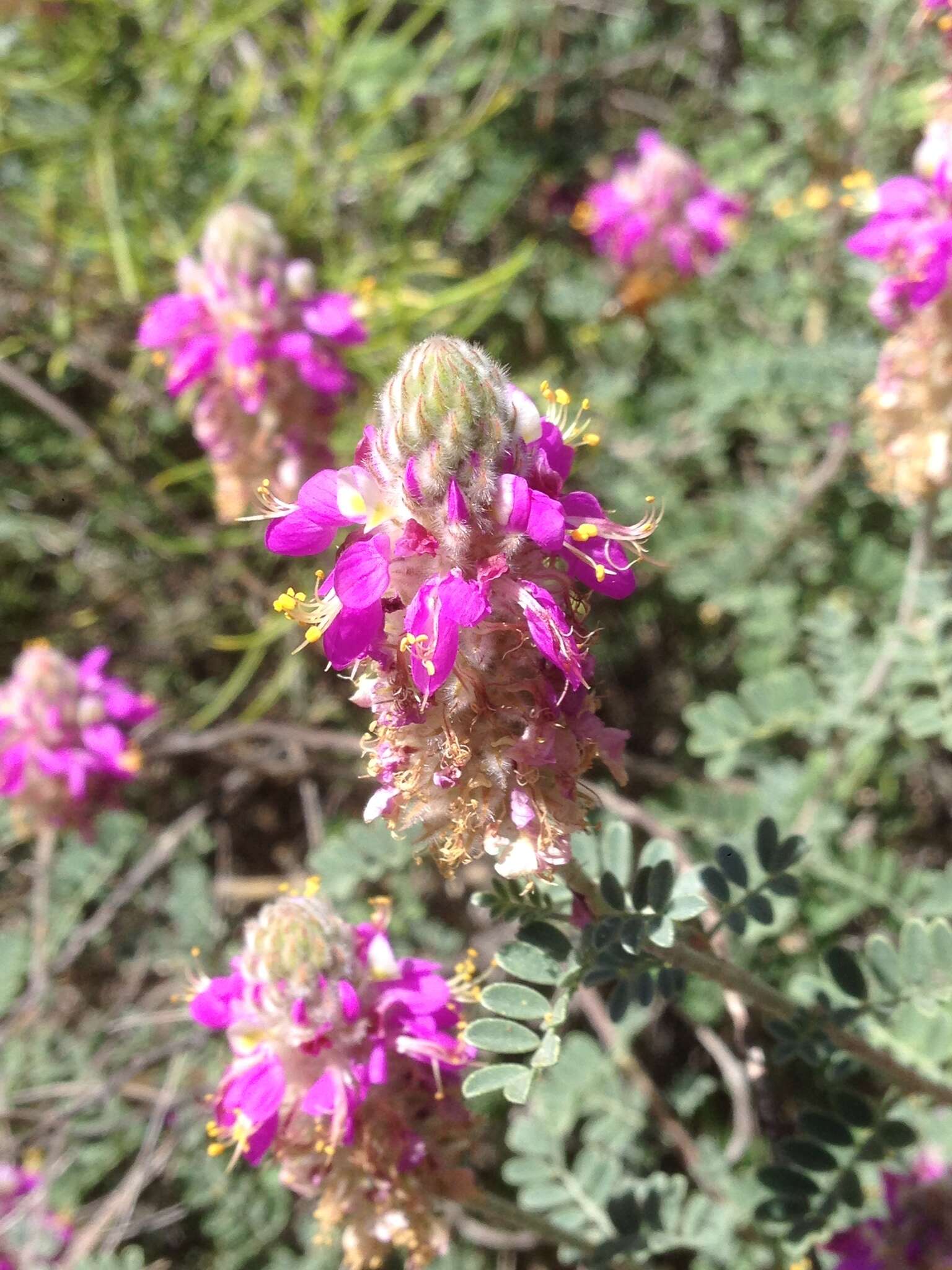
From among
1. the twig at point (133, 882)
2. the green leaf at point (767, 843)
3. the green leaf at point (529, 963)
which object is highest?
the twig at point (133, 882)

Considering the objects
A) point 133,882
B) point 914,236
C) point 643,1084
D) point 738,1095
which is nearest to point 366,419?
point 133,882

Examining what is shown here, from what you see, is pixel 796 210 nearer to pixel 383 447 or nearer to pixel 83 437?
pixel 83 437

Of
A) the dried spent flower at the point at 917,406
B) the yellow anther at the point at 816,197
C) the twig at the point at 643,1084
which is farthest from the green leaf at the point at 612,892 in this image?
the yellow anther at the point at 816,197

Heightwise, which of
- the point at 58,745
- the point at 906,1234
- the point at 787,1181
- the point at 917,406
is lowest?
the point at 906,1234

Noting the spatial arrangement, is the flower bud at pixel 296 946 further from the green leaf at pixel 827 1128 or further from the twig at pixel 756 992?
the green leaf at pixel 827 1128

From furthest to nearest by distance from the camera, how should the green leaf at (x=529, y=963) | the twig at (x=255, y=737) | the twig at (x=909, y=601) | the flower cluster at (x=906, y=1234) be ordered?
the twig at (x=255, y=737) → the twig at (x=909, y=601) → the flower cluster at (x=906, y=1234) → the green leaf at (x=529, y=963)

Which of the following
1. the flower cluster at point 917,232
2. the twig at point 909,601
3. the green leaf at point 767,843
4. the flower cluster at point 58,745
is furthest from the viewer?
the flower cluster at point 58,745

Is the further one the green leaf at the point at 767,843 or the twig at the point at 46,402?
the twig at the point at 46,402

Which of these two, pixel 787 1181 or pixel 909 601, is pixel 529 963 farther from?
pixel 909 601
